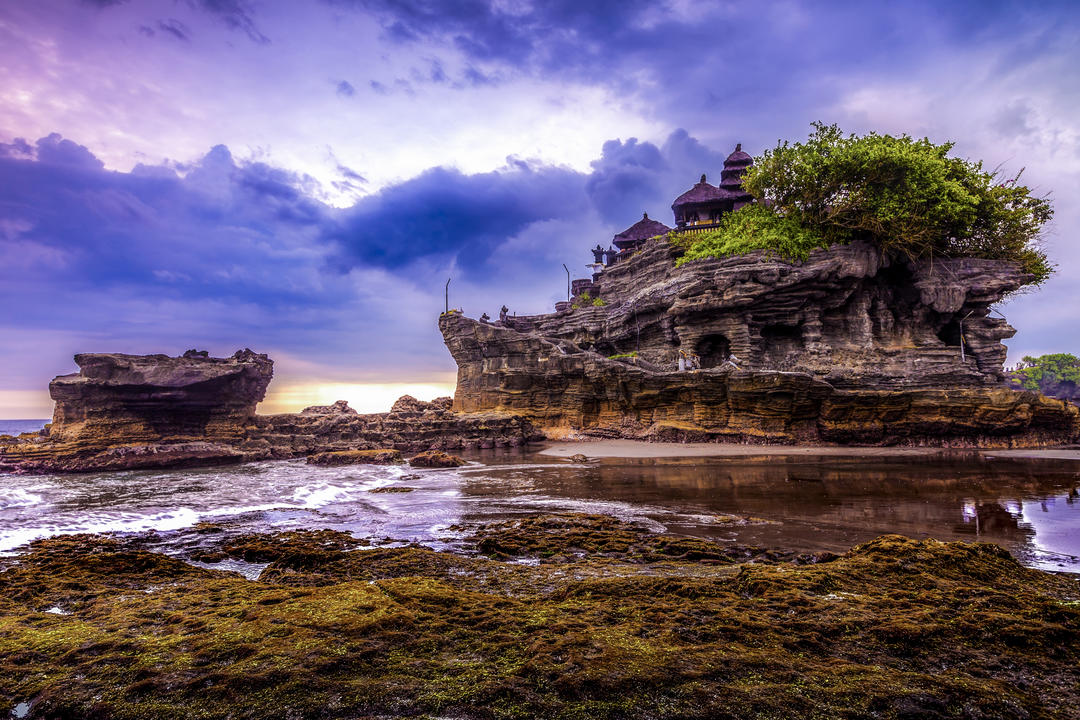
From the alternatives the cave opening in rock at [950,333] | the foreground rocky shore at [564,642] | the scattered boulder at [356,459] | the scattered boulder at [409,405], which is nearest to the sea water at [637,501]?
the foreground rocky shore at [564,642]

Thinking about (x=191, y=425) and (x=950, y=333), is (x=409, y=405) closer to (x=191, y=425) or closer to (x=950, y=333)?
(x=191, y=425)

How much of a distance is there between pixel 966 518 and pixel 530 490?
26.9ft

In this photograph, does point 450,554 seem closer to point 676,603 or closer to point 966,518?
point 676,603

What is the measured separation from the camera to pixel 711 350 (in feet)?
91.9

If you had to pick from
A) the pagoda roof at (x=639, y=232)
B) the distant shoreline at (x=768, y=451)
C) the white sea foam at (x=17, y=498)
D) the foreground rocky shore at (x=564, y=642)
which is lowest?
the distant shoreline at (x=768, y=451)

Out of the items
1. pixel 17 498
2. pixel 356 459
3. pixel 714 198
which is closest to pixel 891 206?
pixel 714 198

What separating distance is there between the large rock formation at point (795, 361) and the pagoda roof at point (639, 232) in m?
17.1

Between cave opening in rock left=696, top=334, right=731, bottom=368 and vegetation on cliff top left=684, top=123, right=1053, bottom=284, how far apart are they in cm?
478

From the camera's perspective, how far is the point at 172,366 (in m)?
23.4

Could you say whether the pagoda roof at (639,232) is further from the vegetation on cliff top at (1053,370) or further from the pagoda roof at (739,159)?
the vegetation on cliff top at (1053,370)

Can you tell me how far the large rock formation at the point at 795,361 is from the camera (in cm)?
2042

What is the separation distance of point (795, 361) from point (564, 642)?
25943mm

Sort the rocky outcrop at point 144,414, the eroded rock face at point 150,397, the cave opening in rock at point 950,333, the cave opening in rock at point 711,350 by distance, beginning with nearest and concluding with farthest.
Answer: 1. the rocky outcrop at point 144,414
2. the eroded rock face at point 150,397
3. the cave opening in rock at point 950,333
4. the cave opening in rock at point 711,350

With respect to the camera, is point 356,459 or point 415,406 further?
point 415,406
